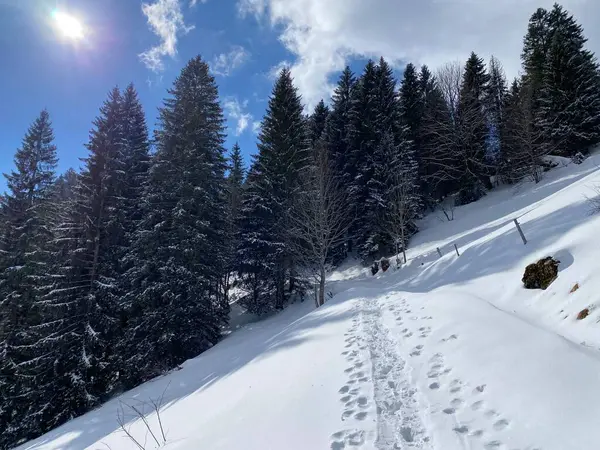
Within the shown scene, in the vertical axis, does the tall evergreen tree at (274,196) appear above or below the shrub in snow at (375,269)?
above

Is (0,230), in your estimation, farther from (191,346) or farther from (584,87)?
(584,87)

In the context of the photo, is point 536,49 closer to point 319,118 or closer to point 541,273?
point 319,118

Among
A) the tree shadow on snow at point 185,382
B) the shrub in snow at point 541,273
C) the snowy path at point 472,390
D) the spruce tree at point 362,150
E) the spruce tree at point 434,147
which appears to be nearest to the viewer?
the snowy path at point 472,390

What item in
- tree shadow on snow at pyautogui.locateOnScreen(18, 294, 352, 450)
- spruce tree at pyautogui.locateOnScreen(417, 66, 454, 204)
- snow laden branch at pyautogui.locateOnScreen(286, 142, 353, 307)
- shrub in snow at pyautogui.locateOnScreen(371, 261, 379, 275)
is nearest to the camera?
tree shadow on snow at pyautogui.locateOnScreen(18, 294, 352, 450)

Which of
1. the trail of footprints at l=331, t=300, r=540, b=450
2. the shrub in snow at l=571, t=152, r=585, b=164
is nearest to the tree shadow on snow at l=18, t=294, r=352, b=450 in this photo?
the trail of footprints at l=331, t=300, r=540, b=450

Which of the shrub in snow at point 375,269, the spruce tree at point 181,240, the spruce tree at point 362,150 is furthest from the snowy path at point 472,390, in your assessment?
the spruce tree at point 362,150

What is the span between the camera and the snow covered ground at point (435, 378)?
3.16 metres

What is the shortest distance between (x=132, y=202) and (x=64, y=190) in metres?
10.4

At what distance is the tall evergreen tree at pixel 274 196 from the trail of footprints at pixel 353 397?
11.0 metres

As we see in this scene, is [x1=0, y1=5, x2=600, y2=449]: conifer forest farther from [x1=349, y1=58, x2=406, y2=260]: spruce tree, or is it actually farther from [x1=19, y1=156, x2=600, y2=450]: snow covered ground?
[x1=19, y1=156, x2=600, y2=450]: snow covered ground

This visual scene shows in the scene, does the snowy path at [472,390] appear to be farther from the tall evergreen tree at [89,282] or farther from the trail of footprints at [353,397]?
the tall evergreen tree at [89,282]

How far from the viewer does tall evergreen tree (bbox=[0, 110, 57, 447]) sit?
1336cm

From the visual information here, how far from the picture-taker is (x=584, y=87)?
22375 mm

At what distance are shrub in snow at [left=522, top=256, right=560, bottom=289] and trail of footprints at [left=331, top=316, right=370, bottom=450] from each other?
4144 millimetres
